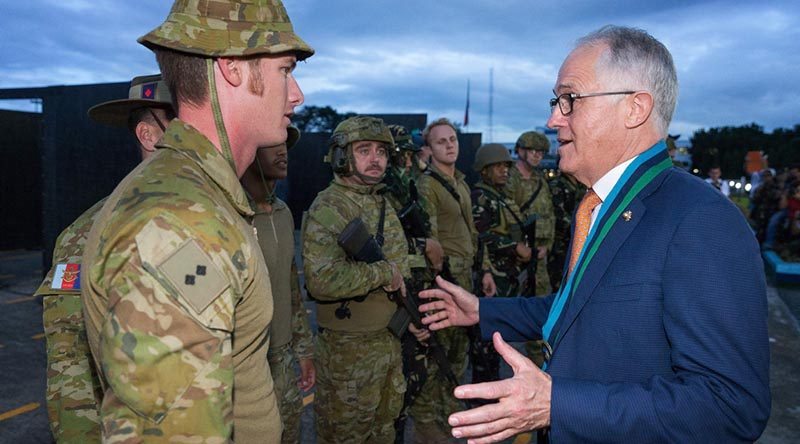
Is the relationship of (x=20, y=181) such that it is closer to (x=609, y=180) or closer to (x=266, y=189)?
(x=266, y=189)

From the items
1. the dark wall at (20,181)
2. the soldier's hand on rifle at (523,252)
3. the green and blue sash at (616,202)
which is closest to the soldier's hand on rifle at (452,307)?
the green and blue sash at (616,202)

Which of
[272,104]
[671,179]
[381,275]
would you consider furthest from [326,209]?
[671,179]

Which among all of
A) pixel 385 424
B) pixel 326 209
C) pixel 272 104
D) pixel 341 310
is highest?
pixel 272 104

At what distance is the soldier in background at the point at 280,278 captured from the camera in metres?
2.81

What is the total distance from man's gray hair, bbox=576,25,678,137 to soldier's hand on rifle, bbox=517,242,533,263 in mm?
3792

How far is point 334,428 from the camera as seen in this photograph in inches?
128

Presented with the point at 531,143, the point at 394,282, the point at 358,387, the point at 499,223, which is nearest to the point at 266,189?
the point at 394,282

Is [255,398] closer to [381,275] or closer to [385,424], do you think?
[381,275]

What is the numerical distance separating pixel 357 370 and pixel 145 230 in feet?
7.90

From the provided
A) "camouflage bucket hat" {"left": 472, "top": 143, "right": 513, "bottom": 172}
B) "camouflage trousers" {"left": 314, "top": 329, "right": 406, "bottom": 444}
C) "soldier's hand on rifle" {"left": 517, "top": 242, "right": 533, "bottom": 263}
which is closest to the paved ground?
"camouflage trousers" {"left": 314, "top": 329, "right": 406, "bottom": 444}

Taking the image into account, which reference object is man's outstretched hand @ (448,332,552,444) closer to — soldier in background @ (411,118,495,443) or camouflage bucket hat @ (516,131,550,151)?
soldier in background @ (411,118,495,443)

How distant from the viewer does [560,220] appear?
7047 mm

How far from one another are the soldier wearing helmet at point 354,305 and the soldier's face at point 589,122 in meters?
1.70

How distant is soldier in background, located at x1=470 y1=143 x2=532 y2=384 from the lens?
5.37 meters
